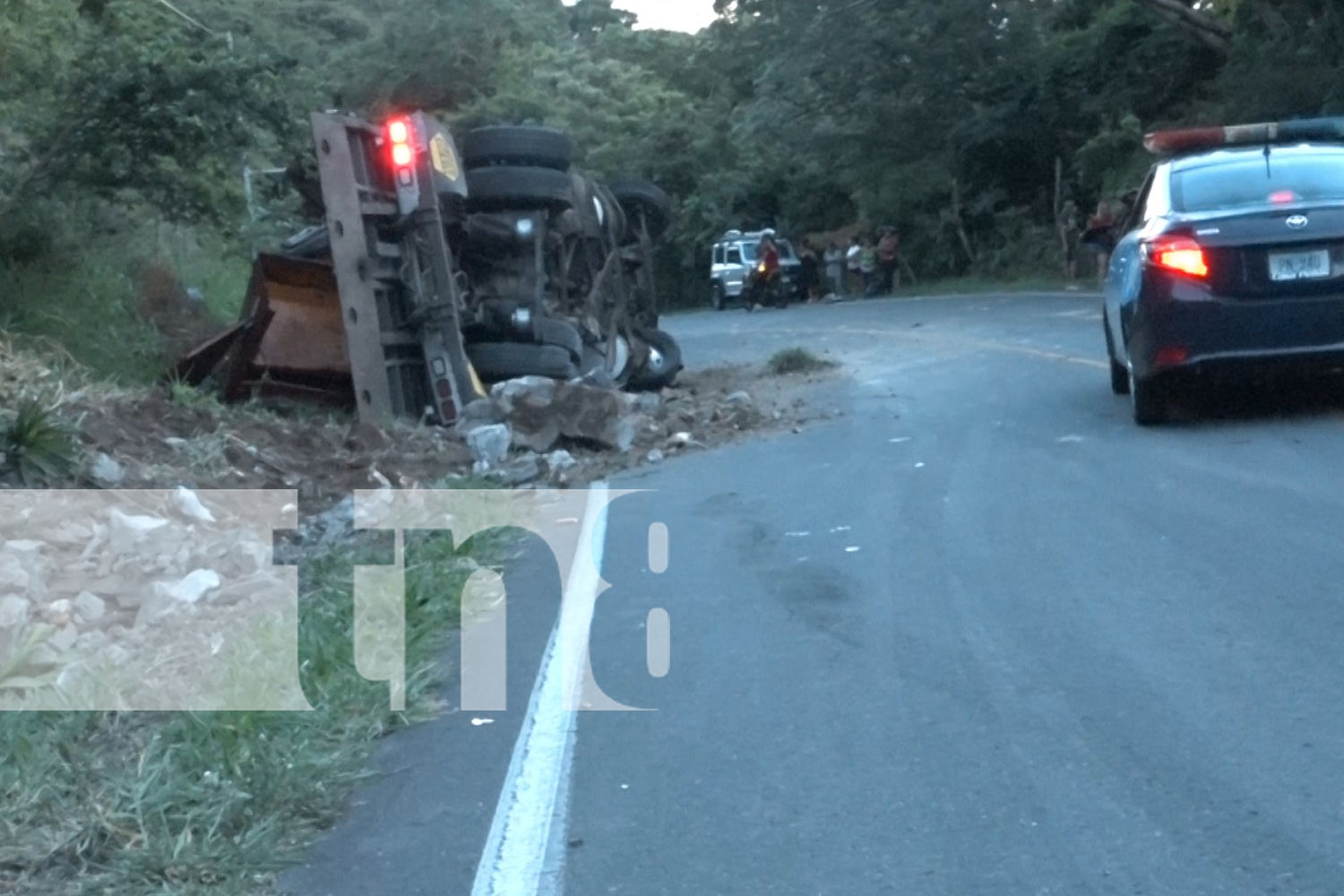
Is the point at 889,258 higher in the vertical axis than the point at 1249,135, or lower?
lower

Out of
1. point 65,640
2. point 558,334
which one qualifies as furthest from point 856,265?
point 65,640

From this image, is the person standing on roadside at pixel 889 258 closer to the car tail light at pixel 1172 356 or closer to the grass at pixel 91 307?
the grass at pixel 91 307

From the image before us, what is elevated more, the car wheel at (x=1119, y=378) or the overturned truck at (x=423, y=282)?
the overturned truck at (x=423, y=282)

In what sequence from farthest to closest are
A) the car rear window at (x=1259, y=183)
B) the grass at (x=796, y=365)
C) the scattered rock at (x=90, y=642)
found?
the grass at (x=796, y=365)
the car rear window at (x=1259, y=183)
the scattered rock at (x=90, y=642)

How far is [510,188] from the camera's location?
1611cm

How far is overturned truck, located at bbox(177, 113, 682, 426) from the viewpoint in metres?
14.4

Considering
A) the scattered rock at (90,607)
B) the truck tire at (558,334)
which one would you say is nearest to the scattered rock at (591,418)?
the truck tire at (558,334)

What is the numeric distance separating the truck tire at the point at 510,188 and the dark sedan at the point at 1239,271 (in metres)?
5.86

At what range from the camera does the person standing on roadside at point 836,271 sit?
159ft

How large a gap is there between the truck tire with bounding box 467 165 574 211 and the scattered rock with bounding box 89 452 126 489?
638 cm

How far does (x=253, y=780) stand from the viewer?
5.71m

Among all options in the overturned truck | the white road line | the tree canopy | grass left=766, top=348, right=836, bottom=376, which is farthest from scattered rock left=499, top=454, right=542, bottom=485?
grass left=766, top=348, right=836, bottom=376

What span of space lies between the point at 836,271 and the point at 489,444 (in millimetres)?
35865

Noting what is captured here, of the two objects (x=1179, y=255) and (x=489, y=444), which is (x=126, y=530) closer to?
(x=489, y=444)
